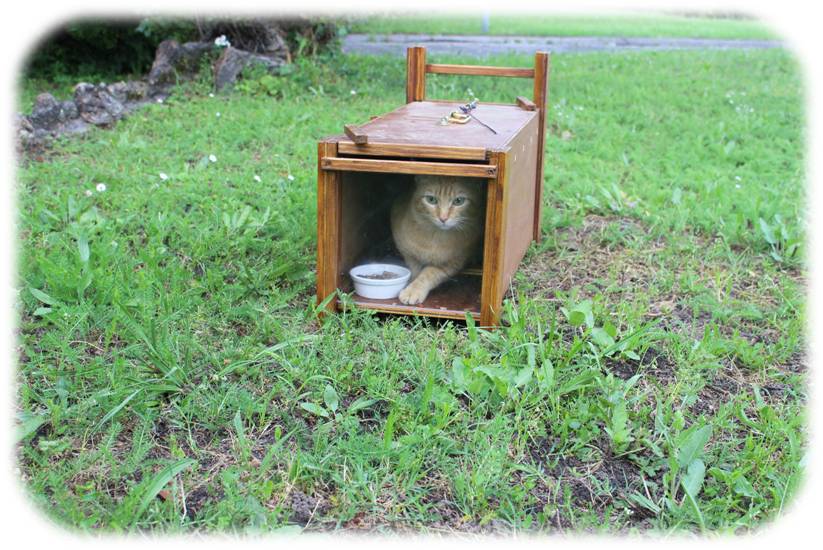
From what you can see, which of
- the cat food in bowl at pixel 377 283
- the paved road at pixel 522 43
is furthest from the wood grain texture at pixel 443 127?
the paved road at pixel 522 43

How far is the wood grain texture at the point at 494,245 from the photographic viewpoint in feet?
10.3

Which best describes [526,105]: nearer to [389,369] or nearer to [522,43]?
[389,369]

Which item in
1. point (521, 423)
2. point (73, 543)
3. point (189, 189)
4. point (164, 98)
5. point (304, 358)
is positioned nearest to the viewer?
point (73, 543)

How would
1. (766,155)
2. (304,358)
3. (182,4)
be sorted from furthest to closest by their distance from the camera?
1. (182,4)
2. (766,155)
3. (304,358)

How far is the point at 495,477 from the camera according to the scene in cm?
236

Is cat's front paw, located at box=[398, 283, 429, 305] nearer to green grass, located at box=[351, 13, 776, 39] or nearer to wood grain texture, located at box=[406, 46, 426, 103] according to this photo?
wood grain texture, located at box=[406, 46, 426, 103]

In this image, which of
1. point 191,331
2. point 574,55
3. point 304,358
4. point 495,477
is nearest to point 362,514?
point 495,477

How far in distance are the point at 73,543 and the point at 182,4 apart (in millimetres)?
6477

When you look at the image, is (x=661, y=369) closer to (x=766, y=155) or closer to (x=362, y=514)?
(x=362, y=514)

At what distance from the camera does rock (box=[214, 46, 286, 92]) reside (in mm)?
7304

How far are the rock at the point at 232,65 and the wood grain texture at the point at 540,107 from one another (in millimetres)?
3786

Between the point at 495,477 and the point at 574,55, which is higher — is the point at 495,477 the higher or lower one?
the lower one

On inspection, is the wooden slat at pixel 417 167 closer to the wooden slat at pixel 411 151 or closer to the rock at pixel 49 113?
the wooden slat at pixel 411 151

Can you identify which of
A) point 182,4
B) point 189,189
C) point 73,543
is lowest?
point 73,543
